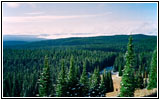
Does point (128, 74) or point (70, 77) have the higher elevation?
point (128, 74)

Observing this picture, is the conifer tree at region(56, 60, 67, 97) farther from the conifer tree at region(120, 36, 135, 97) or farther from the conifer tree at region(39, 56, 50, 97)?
the conifer tree at region(120, 36, 135, 97)

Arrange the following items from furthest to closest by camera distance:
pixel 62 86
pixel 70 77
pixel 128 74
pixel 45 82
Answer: pixel 70 77 < pixel 45 82 < pixel 128 74 < pixel 62 86

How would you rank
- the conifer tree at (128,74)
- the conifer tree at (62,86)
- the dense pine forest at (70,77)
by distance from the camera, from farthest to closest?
the dense pine forest at (70,77)
the conifer tree at (128,74)
the conifer tree at (62,86)

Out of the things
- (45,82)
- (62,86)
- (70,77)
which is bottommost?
(62,86)

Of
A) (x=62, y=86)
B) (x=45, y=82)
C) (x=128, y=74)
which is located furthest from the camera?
(x=45, y=82)

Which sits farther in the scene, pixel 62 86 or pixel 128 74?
pixel 128 74

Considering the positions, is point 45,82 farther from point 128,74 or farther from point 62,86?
point 128,74

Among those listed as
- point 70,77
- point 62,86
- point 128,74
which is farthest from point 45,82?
point 128,74

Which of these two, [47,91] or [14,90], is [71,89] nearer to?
[47,91]

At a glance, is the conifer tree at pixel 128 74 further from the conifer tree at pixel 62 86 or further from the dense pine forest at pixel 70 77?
the conifer tree at pixel 62 86

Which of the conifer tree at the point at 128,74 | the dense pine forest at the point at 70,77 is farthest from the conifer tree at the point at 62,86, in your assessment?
the conifer tree at the point at 128,74

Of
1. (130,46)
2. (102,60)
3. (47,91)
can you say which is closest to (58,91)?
(47,91)

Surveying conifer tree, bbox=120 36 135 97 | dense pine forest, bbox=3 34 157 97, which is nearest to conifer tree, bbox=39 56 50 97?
dense pine forest, bbox=3 34 157 97

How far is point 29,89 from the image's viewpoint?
93.6m
